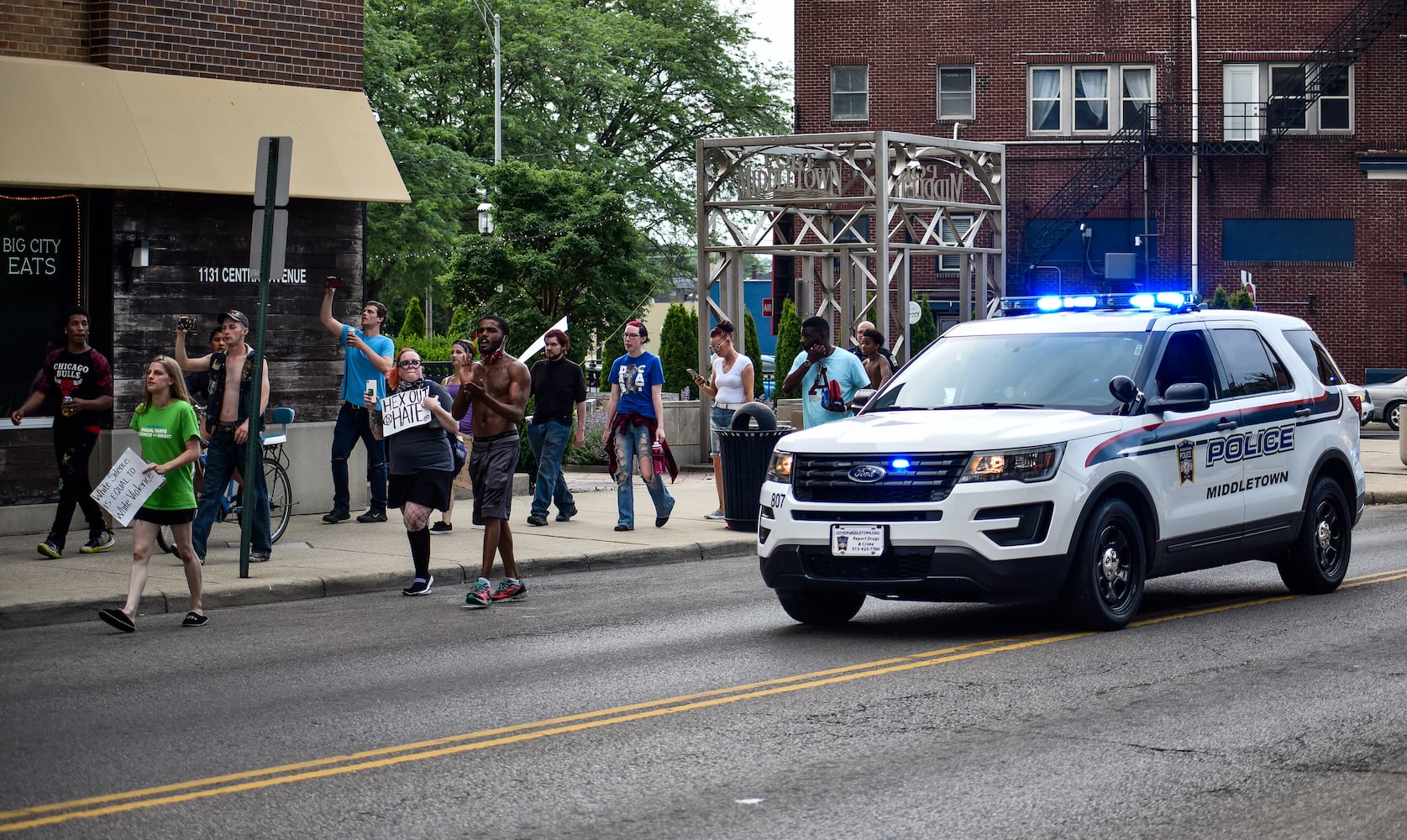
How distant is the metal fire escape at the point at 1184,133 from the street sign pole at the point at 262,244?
3366 centimetres

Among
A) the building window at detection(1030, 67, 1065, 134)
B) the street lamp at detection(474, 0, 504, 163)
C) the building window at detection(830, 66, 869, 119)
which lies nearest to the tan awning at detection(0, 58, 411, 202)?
the street lamp at detection(474, 0, 504, 163)

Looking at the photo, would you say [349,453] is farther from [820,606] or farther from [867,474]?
[867,474]

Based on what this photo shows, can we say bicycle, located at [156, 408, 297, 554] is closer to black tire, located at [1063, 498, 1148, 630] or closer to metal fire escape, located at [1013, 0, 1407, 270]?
black tire, located at [1063, 498, 1148, 630]

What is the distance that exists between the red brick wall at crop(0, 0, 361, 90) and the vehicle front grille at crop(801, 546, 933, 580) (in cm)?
934

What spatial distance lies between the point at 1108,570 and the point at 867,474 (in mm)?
1543

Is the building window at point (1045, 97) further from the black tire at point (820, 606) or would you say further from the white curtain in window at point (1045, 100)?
the black tire at point (820, 606)

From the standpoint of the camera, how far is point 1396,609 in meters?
10.9

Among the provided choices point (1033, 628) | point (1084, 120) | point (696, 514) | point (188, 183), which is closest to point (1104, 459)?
point (1033, 628)

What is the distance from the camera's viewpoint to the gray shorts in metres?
11.5

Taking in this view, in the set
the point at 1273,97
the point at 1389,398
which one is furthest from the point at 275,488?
the point at 1273,97

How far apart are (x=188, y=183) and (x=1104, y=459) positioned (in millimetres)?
9281

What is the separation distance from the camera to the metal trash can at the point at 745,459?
1573cm

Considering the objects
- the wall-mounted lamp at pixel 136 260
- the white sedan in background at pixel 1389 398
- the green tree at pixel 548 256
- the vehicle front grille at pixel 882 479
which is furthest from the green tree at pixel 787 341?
the vehicle front grille at pixel 882 479

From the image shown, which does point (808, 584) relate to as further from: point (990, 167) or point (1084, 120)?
point (1084, 120)
